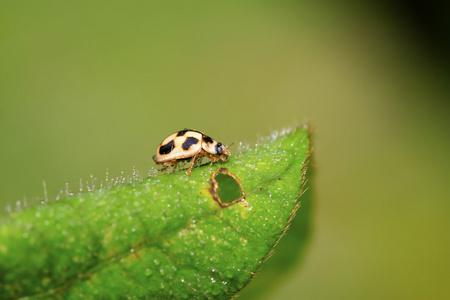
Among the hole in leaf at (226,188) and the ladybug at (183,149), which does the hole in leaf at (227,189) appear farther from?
the ladybug at (183,149)

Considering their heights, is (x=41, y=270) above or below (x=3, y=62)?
below

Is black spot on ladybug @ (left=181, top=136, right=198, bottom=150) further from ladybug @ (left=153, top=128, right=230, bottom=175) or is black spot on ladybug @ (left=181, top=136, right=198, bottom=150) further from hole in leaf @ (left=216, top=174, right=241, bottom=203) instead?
hole in leaf @ (left=216, top=174, right=241, bottom=203)

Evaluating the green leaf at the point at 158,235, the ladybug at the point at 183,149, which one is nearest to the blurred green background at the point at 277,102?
the ladybug at the point at 183,149

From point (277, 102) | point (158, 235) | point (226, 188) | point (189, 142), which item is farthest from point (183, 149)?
point (277, 102)

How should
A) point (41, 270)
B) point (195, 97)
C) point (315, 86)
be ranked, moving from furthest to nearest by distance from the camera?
point (315, 86)
point (195, 97)
point (41, 270)

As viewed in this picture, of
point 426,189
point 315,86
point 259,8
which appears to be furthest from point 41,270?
point 259,8

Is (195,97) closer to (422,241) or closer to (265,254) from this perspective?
(422,241)
